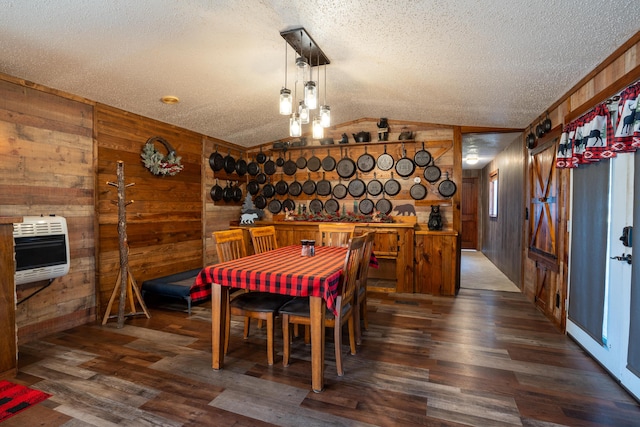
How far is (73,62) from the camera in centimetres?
265

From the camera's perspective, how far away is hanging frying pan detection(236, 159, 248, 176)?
218 inches

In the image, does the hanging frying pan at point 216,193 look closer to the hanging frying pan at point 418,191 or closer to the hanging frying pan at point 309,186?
the hanging frying pan at point 309,186

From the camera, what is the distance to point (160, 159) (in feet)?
13.3

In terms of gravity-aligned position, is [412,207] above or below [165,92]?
below

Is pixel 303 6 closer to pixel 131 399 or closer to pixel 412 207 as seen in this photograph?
pixel 131 399

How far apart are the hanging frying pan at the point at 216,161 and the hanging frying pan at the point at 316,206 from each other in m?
1.57

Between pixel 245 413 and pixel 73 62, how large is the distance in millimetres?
2949

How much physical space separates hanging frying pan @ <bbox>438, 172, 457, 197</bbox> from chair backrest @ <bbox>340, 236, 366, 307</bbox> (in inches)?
106

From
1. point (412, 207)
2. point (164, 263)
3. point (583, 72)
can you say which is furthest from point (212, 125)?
point (583, 72)

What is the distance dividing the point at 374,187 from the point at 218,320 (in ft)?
11.2

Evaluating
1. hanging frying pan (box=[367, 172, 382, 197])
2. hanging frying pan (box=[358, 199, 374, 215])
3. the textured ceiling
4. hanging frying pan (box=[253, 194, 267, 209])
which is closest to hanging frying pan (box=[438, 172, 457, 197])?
hanging frying pan (box=[367, 172, 382, 197])

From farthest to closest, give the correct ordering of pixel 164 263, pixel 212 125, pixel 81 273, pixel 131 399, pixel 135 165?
pixel 212 125, pixel 164 263, pixel 135 165, pixel 81 273, pixel 131 399

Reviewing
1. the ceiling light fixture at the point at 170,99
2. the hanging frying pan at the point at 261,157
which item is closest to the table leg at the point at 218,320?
the ceiling light fixture at the point at 170,99

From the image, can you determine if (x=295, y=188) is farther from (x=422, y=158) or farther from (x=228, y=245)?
(x=228, y=245)
